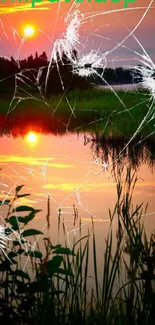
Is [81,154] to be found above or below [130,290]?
above

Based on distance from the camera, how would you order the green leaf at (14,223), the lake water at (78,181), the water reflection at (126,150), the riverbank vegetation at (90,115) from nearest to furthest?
the green leaf at (14,223) < the lake water at (78,181) < the water reflection at (126,150) < the riverbank vegetation at (90,115)

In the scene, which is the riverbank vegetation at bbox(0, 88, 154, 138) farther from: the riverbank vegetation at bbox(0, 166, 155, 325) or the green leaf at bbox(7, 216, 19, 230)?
the green leaf at bbox(7, 216, 19, 230)

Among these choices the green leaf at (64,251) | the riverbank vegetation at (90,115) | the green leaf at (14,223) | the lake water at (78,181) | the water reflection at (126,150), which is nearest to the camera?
the green leaf at (64,251)

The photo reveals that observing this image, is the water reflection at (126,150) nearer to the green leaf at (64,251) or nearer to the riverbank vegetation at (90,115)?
the riverbank vegetation at (90,115)

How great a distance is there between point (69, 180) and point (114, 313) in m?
3.64

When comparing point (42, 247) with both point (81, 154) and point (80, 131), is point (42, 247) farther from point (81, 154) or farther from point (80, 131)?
point (80, 131)

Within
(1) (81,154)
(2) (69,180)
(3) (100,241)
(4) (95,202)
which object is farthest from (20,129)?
(3) (100,241)

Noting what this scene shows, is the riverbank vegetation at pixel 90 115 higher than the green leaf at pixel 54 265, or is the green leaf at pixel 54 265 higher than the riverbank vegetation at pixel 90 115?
the riverbank vegetation at pixel 90 115

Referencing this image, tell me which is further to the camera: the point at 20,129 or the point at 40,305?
the point at 20,129

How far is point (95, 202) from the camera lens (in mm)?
5492

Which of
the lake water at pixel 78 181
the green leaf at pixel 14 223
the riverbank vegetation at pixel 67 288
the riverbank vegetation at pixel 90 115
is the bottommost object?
the riverbank vegetation at pixel 67 288

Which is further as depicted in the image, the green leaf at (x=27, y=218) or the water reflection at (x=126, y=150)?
the water reflection at (x=126, y=150)

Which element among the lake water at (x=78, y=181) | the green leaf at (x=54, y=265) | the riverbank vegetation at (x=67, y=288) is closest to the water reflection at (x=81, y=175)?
the lake water at (x=78, y=181)

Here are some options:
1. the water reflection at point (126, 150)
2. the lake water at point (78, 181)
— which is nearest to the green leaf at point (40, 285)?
the lake water at point (78, 181)
